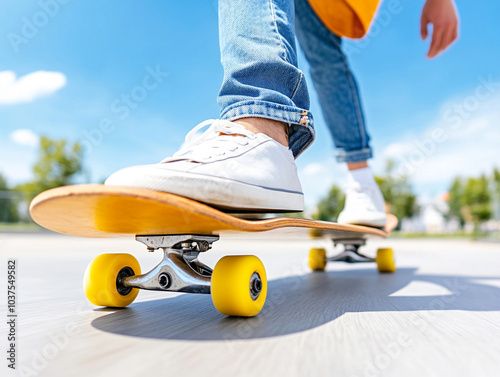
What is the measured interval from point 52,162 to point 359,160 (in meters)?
26.3

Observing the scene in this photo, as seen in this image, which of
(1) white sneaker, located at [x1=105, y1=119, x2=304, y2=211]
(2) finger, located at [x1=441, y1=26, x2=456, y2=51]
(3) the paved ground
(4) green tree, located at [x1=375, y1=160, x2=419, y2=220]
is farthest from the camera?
(4) green tree, located at [x1=375, y1=160, x2=419, y2=220]

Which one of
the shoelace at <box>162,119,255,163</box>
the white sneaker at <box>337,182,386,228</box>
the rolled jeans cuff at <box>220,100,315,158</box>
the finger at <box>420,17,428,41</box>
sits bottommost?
the white sneaker at <box>337,182,386,228</box>

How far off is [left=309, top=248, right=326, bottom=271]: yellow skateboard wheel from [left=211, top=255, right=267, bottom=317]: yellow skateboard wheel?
1475 millimetres

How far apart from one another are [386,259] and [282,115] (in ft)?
4.95

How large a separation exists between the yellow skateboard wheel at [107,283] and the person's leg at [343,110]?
3.73 ft

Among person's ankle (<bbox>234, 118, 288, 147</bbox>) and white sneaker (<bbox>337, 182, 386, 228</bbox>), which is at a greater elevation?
person's ankle (<bbox>234, 118, 288, 147</bbox>)

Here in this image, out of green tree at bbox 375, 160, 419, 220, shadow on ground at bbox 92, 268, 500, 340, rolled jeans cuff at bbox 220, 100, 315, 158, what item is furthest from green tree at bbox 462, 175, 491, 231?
rolled jeans cuff at bbox 220, 100, 315, 158

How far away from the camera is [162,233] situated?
896 millimetres

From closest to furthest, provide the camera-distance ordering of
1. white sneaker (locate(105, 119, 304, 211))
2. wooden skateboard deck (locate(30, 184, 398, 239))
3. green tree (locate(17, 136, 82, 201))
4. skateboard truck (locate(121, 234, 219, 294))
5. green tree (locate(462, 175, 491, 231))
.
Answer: wooden skateboard deck (locate(30, 184, 398, 239)) → white sneaker (locate(105, 119, 304, 211)) → skateboard truck (locate(121, 234, 219, 294)) → green tree (locate(17, 136, 82, 201)) → green tree (locate(462, 175, 491, 231))

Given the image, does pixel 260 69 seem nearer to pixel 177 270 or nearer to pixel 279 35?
pixel 279 35

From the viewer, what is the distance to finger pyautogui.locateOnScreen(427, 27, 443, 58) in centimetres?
189

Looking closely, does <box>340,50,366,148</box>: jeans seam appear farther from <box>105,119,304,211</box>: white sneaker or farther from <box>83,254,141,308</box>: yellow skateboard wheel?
<box>83,254,141,308</box>: yellow skateboard wheel

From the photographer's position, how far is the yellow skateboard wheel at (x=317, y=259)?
87.7 inches

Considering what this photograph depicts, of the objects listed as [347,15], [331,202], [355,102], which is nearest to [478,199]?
[331,202]
